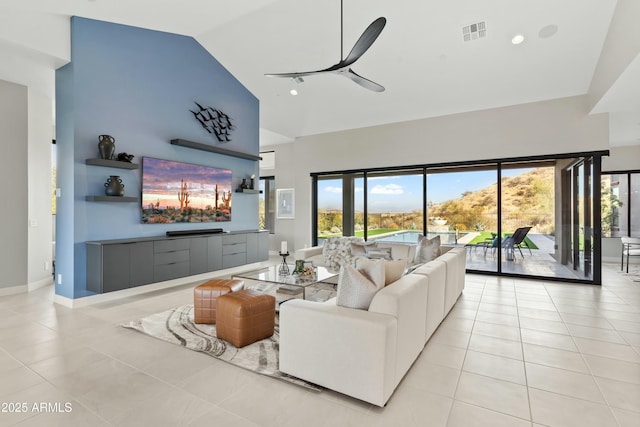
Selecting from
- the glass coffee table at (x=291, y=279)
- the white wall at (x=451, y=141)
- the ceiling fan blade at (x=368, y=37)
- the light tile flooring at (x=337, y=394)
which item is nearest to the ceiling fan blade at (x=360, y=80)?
the ceiling fan blade at (x=368, y=37)

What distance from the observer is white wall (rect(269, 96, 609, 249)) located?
5527mm

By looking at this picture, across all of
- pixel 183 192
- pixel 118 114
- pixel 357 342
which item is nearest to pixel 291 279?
pixel 357 342

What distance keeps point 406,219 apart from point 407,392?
17.4 ft

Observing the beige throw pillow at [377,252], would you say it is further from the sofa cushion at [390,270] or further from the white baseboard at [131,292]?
the white baseboard at [131,292]

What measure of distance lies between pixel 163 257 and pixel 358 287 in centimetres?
371

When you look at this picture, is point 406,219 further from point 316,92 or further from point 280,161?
point 280,161

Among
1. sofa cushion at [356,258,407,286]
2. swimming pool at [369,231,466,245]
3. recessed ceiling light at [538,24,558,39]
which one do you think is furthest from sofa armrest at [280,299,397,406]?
swimming pool at [369,231,466,245]

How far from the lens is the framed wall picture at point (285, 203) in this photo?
9086 millimetres

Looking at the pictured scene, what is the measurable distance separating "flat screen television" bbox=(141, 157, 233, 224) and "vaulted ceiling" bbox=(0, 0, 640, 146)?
74.9 inches

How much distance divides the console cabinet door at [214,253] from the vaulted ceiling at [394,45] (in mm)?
3288

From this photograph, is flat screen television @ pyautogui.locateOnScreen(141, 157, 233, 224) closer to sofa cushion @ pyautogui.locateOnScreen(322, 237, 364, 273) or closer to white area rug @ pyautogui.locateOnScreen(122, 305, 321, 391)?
white area rug @ pyautogui.locateOnScreen(122, 305, 321, 391)

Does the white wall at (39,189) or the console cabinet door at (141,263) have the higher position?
the white wall at (39,189)

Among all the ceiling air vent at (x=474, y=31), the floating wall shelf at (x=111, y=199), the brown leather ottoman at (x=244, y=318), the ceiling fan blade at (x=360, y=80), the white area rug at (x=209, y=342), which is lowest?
the white area rug at (x=209, y=342)

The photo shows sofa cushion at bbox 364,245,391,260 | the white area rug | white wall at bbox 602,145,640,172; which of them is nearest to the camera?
the white area rug
